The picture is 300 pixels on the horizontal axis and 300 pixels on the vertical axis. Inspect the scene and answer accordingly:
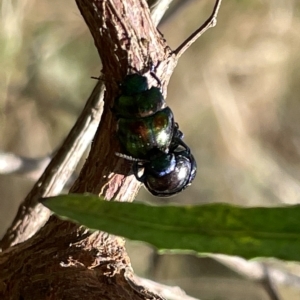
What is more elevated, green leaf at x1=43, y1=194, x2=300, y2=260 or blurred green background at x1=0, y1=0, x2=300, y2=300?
green leaf at x1=43, y1=194, x2=300, y2=260

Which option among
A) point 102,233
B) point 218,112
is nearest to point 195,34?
point 102,233

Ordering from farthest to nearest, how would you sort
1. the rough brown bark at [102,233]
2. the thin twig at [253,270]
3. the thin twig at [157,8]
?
the thin twig at [253,270]
the thin twig at [157,8]
the rough brown bark at [102,233]

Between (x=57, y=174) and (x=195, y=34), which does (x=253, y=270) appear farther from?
(x=195, y=34)

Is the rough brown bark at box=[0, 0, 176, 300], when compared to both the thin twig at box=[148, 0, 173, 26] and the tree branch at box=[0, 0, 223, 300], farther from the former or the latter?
the thin twig at box=[148, 0, 173, 26]

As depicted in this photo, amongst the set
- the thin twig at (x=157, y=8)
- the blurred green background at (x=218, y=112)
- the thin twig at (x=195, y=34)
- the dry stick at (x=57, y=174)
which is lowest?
the blurred green background at (x=218, y=112)

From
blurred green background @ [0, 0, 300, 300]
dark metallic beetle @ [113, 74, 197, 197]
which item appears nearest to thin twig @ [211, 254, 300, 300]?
dark metallic beetle @ [113, 74, 197, 197]

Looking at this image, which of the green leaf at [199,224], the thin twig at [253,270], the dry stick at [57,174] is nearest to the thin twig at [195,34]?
the dry stick at [57,174]

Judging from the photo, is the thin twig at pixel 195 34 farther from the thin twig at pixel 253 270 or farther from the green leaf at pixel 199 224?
the thin twig at pixel 253 270
